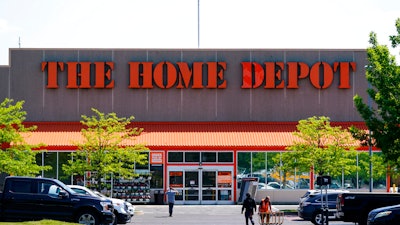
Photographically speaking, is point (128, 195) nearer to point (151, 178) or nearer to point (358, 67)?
Answer: point (151, 178)


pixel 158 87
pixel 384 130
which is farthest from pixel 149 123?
pixel 384 130

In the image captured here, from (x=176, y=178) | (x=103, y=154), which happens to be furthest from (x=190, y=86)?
(x=103, y=154)

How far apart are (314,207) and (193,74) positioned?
20597mm

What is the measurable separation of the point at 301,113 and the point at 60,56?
17.1 meters

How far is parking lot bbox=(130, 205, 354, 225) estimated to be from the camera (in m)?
38.8

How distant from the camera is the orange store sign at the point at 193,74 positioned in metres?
56.7

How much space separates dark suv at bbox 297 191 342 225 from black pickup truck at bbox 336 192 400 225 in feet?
15.6

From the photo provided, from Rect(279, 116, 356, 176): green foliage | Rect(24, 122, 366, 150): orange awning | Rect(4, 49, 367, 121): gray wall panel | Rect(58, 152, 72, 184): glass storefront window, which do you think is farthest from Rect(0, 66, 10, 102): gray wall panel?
Rect(279, 116, 356, 176): green foliage

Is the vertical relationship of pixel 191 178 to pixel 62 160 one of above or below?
below

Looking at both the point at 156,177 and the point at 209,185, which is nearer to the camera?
the point at 156,177

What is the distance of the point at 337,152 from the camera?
4906 cm

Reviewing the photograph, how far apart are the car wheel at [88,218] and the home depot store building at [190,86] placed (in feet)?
83.6

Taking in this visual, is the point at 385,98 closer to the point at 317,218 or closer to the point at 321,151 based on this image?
the point at 317,218

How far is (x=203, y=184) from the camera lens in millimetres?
54875
